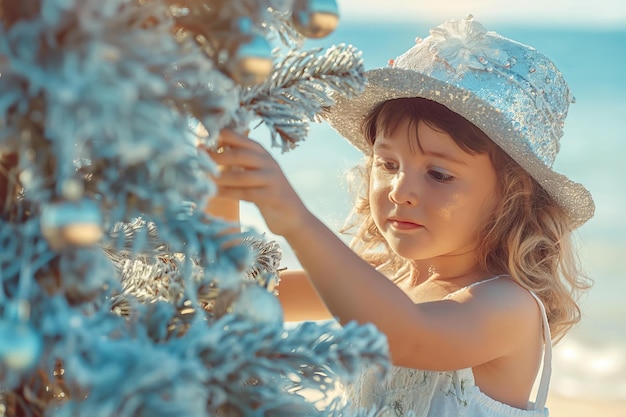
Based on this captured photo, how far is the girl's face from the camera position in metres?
1.53

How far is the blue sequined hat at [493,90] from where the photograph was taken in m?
1.48

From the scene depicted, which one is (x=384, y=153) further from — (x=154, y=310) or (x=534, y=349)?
(x=154, y=310)

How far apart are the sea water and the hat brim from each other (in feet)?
10.6

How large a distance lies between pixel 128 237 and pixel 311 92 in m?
0.23

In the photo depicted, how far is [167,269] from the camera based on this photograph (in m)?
0.83

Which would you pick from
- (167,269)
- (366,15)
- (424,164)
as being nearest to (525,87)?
(424,164)

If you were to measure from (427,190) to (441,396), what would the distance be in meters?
0.43

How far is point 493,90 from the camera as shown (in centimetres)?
149


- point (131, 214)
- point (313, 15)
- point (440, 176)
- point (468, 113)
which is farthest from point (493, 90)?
point (131, 214)

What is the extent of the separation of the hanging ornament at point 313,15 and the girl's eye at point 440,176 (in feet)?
2.99

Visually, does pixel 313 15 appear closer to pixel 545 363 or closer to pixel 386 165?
pixel 386 165

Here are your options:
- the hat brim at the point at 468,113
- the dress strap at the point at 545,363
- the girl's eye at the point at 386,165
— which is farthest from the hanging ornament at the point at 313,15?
the dress strap at the point at 545,363

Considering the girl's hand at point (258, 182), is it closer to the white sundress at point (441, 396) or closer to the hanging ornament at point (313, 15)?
the hanging ornament at point (313, 15)

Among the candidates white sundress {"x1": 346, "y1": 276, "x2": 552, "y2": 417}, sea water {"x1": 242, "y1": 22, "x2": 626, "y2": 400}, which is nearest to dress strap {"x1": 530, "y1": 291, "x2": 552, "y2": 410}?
white sundress {"x1": 346, "y1": 276, "x2": 552, "y2": 417}
